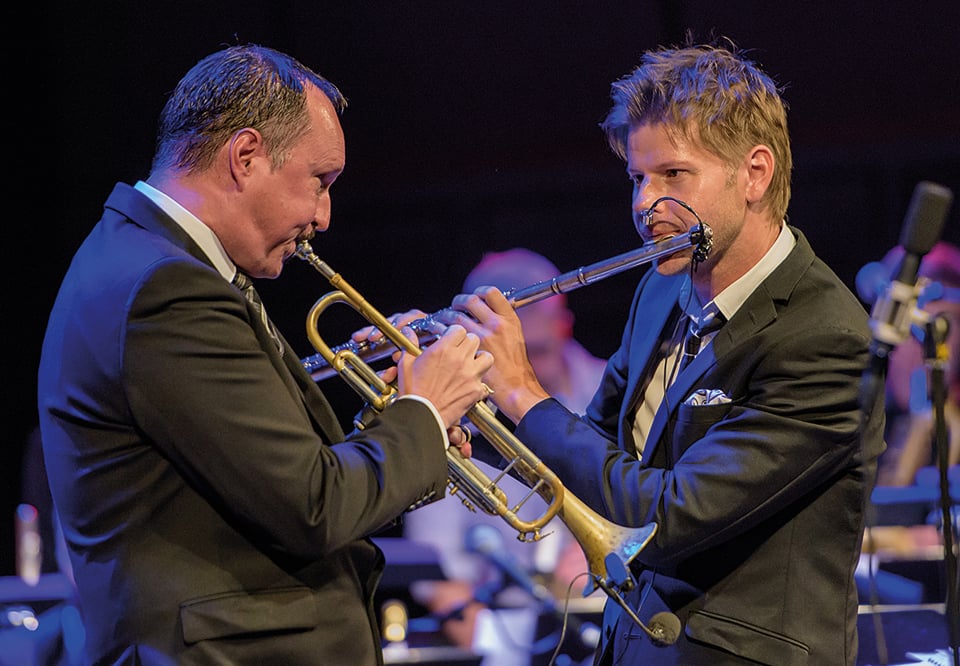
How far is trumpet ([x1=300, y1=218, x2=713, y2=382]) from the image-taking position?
2.63 metres

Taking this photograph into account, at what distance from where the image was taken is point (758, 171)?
271 centimetres

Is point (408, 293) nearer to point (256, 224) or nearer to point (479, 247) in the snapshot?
point (479, 247)

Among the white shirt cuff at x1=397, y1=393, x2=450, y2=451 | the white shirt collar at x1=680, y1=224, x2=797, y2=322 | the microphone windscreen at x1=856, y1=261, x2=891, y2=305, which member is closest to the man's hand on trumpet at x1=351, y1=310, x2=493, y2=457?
the white shirt cuff at x1=397, y1=393, x2=450, y2=451

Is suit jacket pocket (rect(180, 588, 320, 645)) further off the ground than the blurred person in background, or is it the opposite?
suit jacket pocket (rect(180, 588, 320, 645))

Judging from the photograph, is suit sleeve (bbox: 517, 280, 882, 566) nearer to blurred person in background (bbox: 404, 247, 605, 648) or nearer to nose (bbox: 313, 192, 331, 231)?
nose (bbox: 313, 192, 331, 231)

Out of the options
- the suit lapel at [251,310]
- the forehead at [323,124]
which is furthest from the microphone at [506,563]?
the forehead at [323,124]

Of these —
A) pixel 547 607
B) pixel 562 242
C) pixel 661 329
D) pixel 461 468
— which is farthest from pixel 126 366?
pixel 562 242

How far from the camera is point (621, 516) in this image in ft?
8.25

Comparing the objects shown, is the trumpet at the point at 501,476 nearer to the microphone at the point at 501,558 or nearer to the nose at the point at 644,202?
the nose at the point at 644,202

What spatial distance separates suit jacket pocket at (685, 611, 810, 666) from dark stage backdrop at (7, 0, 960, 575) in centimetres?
349

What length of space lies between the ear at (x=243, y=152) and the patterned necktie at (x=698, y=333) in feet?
3.71

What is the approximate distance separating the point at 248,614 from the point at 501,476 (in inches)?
30.0

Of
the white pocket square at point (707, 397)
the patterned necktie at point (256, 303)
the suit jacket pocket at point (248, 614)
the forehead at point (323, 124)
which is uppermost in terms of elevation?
the forehead at point (323, 124)

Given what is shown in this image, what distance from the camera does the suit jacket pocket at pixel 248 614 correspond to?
1.94 meters
